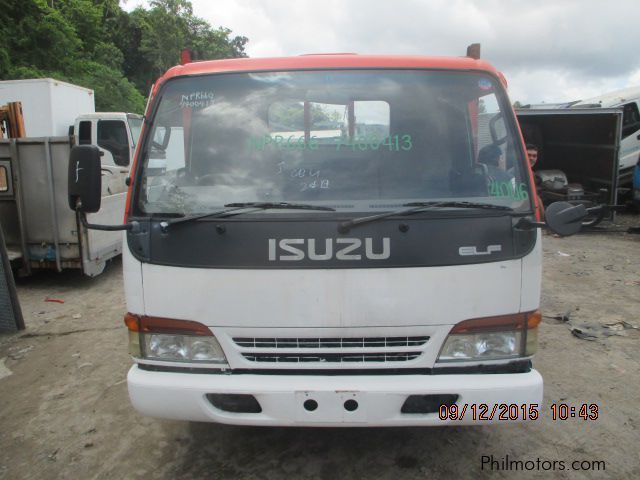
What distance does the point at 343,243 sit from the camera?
2.38 m

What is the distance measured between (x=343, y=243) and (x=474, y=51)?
1.48m

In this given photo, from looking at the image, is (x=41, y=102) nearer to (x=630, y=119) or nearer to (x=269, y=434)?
(x=269, y=434)

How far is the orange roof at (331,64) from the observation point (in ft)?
8.93

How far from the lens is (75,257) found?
623 centimetres

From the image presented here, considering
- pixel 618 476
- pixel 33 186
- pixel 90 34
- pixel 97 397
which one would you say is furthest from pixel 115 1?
pixel 618 476

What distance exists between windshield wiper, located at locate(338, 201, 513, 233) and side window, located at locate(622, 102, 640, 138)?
1151cm

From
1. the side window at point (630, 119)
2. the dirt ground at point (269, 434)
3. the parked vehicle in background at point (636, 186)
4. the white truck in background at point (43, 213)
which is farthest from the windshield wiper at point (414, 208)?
the side window at point (630, 119)

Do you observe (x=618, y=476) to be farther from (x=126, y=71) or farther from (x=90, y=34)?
(x=126, y=71)

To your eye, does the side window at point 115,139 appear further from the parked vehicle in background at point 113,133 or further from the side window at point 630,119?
the side window at point 630,119

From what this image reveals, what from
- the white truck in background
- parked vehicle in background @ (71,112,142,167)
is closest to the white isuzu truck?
the white truck in background

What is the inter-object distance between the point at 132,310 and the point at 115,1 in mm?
35089

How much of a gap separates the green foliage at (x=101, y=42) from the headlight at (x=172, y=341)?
23.1 feet

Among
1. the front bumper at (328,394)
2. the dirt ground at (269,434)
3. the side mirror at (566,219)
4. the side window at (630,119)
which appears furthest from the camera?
the side window at (630,119)

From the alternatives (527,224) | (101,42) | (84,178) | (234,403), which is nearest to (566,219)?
(527,224)
